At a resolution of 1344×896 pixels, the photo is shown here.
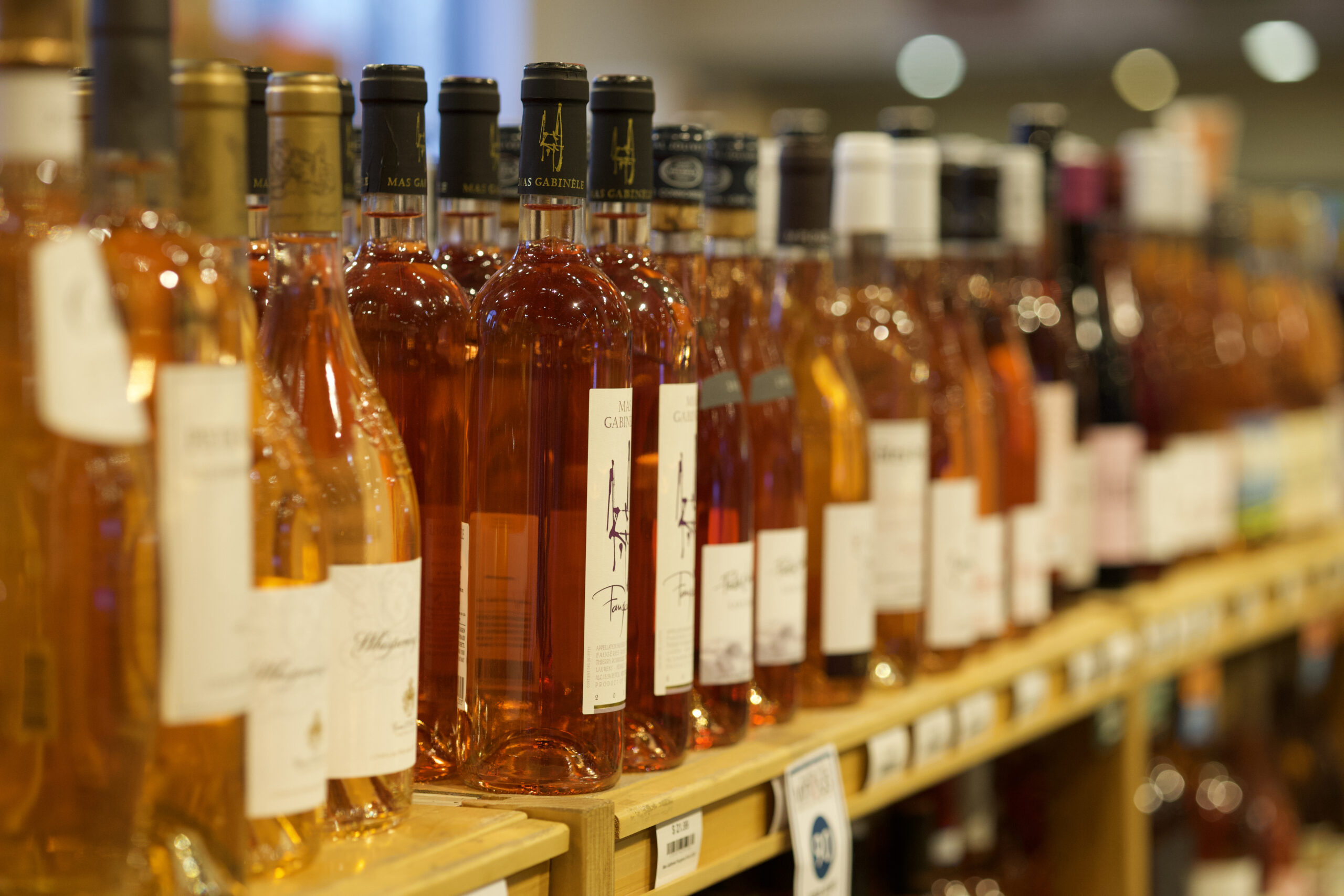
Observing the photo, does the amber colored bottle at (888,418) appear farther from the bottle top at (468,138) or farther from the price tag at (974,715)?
the bottle top at (468,138)

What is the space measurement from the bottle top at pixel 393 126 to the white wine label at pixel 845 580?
0.43 m

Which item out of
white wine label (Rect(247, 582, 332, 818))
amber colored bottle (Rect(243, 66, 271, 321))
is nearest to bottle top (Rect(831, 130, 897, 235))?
amber colored bottle (Rect(243, 66, 271, 321))

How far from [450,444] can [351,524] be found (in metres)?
0.11

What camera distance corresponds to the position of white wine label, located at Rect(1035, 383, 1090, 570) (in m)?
1.33

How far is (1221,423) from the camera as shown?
1.74 meters

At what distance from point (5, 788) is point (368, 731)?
17 cm

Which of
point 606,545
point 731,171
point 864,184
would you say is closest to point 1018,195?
point 864,184

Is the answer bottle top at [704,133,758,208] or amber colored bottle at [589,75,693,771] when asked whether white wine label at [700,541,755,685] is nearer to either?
amber colored bottle at [589,75,693,771]

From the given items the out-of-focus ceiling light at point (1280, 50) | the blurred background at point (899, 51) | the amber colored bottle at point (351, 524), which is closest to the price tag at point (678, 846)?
the amber colored bottle at point (351, 524)

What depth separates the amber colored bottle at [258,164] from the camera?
2.26ft

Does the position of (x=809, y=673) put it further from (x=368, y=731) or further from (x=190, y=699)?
(x=190, y=699)

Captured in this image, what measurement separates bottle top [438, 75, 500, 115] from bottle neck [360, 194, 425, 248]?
0.18 ft

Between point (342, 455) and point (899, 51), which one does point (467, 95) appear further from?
point (899, 51)

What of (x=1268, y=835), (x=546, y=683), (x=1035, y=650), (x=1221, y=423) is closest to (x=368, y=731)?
(x=546, y=683)
